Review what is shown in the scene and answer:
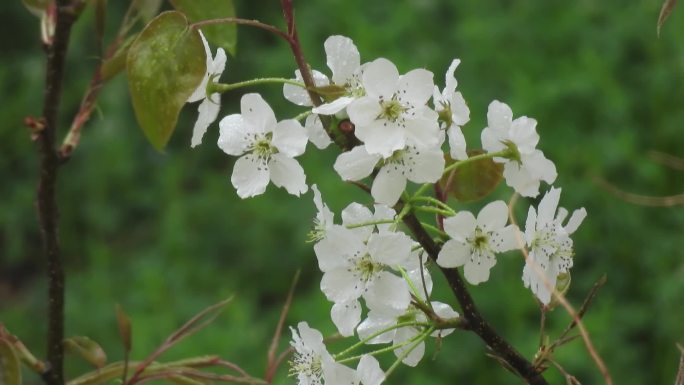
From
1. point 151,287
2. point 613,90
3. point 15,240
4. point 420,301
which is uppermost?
point 420,301

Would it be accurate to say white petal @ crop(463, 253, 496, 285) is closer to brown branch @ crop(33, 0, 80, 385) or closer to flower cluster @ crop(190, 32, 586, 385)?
flower cluster @ crop(190, 32, 586, 385)

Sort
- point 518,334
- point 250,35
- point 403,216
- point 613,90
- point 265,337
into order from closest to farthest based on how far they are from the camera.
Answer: point 403,216 → point 518,334 → point 265,337 → point 613,90 → point 250,35

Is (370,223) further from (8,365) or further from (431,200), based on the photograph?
(8,365)

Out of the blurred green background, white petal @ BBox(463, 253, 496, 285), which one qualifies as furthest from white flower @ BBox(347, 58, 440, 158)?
the blurred green background

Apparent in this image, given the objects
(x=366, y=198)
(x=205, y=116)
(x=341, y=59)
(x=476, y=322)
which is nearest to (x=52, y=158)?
(x=205, y=116)

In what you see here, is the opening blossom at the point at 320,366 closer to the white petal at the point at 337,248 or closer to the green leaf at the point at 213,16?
the white petal at the point at 337,248

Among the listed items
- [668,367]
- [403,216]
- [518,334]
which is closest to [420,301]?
[403,216]

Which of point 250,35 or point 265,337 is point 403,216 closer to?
point 265,337
